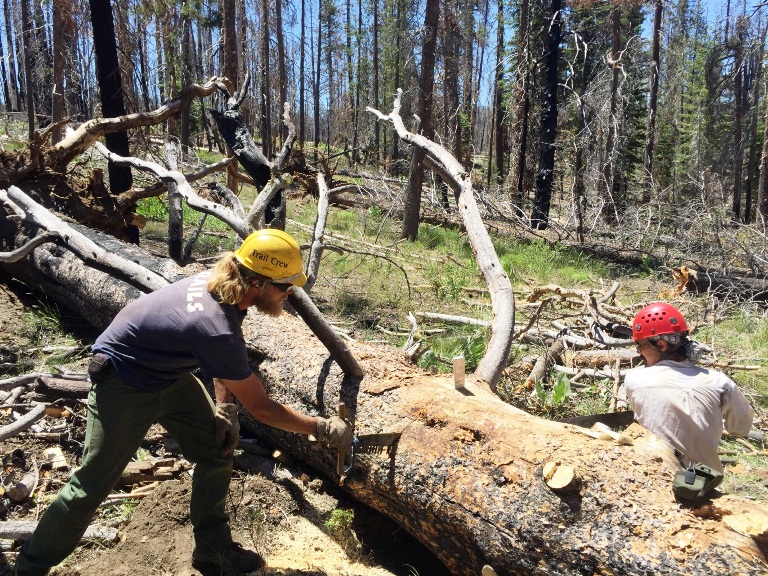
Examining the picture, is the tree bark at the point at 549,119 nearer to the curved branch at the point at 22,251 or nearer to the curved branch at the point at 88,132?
the curved branch at the point at 88,132

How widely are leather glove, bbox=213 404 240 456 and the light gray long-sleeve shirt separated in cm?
197

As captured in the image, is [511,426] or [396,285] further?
[396,285]

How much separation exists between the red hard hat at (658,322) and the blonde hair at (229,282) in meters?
1.79

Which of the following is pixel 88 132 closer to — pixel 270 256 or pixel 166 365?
pixel 166 365

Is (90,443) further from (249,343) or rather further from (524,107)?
(524,107)

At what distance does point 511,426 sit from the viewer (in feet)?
8.27

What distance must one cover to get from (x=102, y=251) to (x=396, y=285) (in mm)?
3784

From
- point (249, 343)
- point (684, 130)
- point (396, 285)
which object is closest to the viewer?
point (249, 343)

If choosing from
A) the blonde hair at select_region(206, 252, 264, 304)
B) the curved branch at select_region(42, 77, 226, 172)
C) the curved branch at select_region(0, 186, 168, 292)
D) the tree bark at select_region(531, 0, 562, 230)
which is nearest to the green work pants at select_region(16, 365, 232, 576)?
the blonde hair at select_region(206, 252, 264, 304)

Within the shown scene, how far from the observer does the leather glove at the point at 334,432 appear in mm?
2541

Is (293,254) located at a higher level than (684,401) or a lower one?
higher

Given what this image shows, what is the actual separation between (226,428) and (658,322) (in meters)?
2.13

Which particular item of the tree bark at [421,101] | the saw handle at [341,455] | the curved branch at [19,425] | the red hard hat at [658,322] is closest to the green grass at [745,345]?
the red hard hat at [658,322]

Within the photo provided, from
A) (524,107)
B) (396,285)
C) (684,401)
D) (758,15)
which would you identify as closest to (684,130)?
(524,107)
